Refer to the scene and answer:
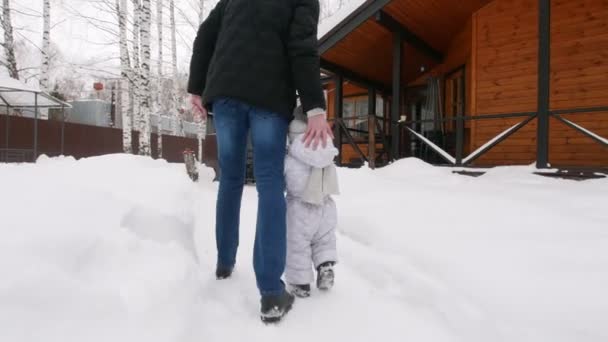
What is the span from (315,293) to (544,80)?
5014 millimetres

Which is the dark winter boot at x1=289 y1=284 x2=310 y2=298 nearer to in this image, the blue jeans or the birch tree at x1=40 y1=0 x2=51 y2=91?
the blue jeans

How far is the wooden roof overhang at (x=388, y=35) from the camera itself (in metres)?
6.55

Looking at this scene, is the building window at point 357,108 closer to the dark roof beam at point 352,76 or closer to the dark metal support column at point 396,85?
the dark roof beam at point 352,76

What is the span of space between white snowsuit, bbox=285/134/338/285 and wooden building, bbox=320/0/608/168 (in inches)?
179

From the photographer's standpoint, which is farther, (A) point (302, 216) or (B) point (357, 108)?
(B) point (357, 108)

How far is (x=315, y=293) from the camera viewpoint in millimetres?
1826

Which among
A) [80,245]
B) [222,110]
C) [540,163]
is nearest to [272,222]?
[222,110]

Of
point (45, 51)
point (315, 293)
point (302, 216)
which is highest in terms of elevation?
point (45, 51)

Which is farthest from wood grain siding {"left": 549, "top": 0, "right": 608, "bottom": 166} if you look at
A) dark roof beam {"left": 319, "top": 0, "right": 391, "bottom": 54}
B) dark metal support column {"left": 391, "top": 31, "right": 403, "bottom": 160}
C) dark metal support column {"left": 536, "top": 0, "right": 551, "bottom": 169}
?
dark roof beam {"left": 319, "top": 0, "right": 391, "bottom": 54}

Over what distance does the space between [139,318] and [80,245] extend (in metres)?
0.42

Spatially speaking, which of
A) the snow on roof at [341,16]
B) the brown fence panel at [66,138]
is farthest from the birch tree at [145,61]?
the snow on roof at [341,16]

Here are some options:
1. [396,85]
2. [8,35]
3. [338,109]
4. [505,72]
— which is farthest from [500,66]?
[8,35]

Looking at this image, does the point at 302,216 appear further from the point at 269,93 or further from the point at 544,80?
the point at 544,80

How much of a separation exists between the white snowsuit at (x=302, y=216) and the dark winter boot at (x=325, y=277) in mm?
31
